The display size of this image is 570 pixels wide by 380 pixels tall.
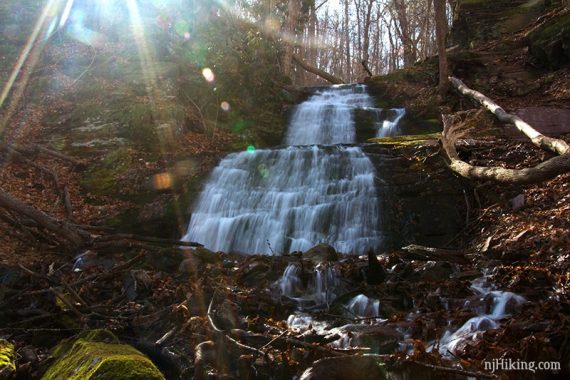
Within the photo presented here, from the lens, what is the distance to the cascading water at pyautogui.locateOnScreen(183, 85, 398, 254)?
9062 mm

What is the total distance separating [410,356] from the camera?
3801 mm

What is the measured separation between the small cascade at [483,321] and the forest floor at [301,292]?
5 cm

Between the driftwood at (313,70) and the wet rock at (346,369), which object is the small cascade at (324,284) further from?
the driftwood at (313,70)

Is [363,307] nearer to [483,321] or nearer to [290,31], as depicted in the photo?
[483,321]

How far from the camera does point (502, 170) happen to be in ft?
25.0

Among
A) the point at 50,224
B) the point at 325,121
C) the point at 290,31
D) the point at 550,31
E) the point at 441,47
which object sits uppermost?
the point at 290,31

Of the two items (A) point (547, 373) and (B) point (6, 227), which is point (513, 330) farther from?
(B) point (6, 227)

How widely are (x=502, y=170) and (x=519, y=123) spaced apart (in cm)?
287

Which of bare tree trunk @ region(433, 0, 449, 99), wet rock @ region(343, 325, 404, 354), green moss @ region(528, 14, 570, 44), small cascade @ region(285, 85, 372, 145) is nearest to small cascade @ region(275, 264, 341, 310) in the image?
wet rock @ region(343, 325, 404, 354)

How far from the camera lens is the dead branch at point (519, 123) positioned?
7.35 meters


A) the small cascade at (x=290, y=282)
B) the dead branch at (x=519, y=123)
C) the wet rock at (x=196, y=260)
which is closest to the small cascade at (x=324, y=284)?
the small cascade at (x=290, y=282)

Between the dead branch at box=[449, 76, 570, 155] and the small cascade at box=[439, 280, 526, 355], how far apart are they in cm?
243

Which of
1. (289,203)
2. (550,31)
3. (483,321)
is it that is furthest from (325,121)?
(483,321)

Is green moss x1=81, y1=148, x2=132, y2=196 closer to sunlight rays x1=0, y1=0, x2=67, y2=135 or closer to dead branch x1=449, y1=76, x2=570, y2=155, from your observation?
sunlight rays x1=0, y1=0, x2=67, y2=135
